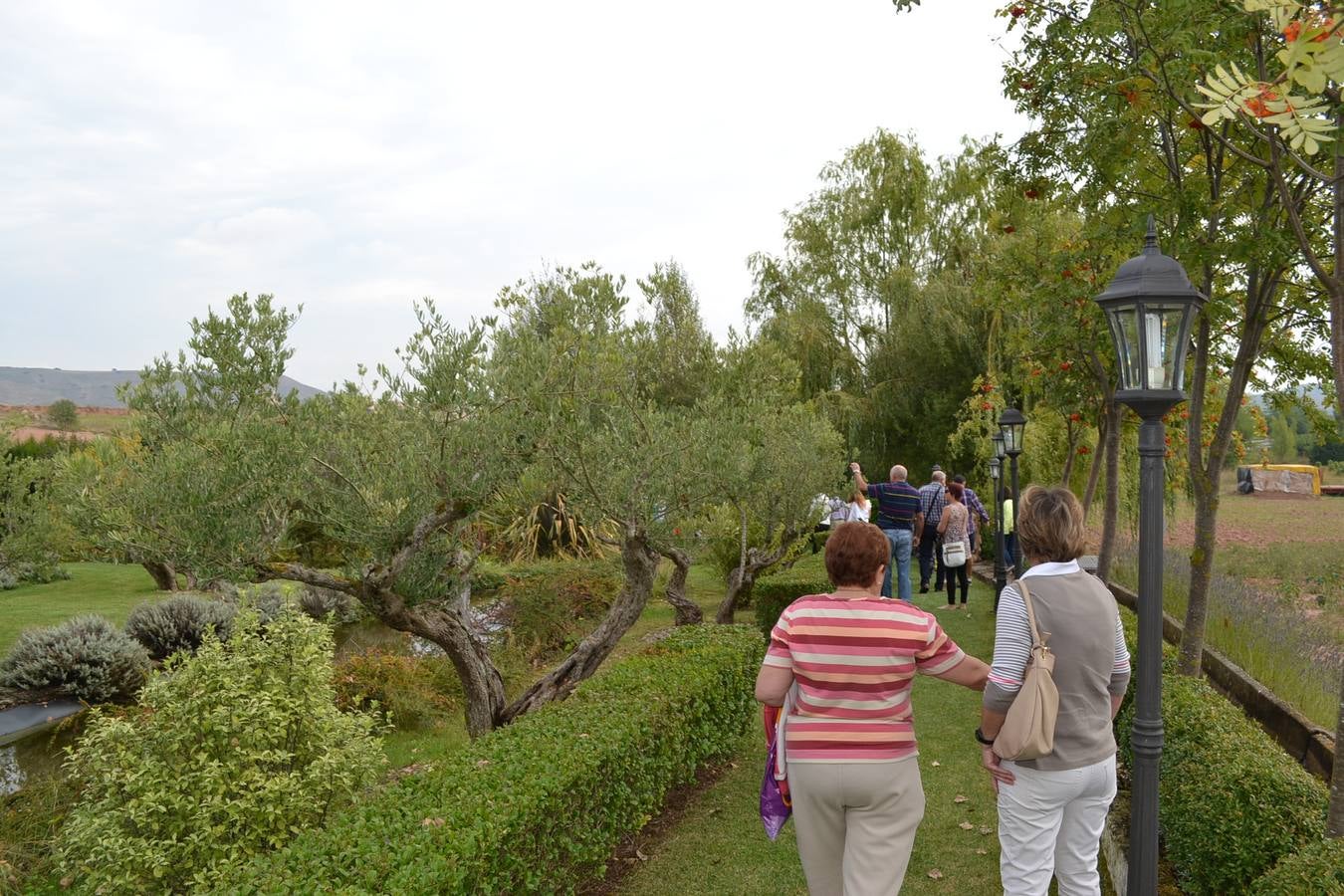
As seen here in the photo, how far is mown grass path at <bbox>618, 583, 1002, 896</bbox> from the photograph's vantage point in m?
5.05

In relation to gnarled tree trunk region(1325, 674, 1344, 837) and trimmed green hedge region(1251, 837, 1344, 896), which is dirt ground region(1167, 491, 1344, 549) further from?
trimmed green hedge region(1251, 837, 1344, 896)

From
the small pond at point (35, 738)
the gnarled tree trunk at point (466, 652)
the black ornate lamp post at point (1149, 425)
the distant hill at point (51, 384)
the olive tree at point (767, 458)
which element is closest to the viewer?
the black ornate lamp post at point (1149, 425)

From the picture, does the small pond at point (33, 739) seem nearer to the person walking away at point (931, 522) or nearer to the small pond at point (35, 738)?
the small pond at point (35, 738)

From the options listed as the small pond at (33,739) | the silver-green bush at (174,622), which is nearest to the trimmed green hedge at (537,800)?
the small pond at (33,739)

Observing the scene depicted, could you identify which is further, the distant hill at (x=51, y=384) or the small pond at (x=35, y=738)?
the distant hill at (x=51, y=384)

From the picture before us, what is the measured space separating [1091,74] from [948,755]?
16.6ft

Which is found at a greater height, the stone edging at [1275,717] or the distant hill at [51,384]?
the distant hill at [51,384]

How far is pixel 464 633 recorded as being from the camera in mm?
7340

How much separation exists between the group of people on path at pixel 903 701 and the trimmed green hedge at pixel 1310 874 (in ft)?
1.75

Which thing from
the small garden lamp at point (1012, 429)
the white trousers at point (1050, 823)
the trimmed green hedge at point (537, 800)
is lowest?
Answer: the trimmed green hedge at point (537, 800)

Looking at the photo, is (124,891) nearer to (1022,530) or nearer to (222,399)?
(222,399)

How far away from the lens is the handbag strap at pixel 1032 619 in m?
3.18

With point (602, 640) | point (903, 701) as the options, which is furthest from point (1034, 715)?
point (602, 640)

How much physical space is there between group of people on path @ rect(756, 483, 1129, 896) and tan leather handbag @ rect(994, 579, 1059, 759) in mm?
77
